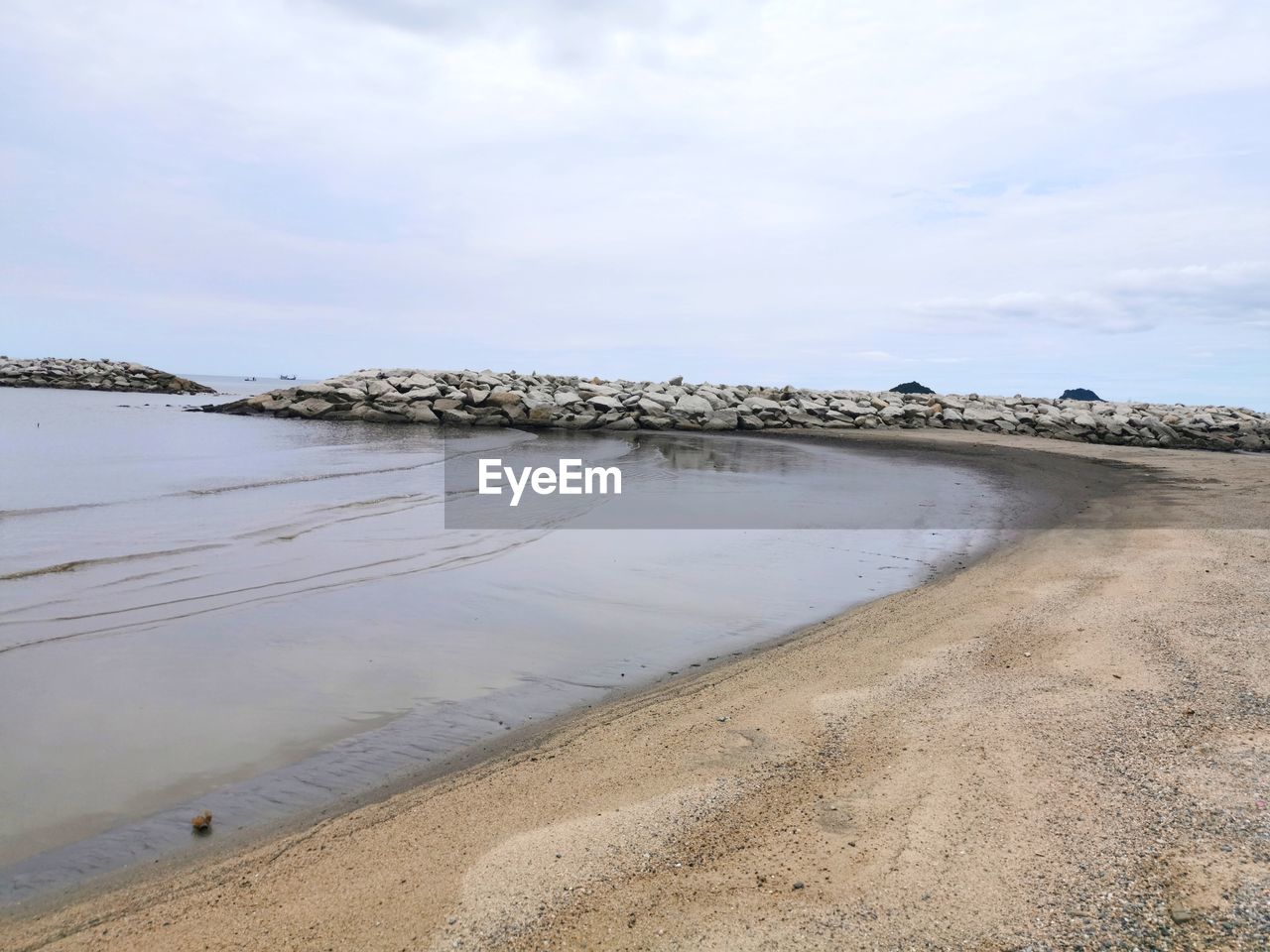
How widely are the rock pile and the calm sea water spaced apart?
664 inches

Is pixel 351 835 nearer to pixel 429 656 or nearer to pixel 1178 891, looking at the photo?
pixel 429 656

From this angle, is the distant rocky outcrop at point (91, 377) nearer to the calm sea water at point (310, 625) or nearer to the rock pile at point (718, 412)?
the rock pile at point (718, 412)

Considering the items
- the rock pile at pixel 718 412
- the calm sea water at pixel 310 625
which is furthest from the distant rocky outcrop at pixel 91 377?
the calm sea water at pixel 310 625

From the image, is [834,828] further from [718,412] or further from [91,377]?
[91,377]

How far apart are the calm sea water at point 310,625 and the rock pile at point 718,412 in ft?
55.4

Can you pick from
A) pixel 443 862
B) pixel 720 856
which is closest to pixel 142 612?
pixel 443 862

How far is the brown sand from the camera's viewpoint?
2.38 metres

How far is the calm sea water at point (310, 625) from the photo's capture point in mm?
3873

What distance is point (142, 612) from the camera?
6652 mm

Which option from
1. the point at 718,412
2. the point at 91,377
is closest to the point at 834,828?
the point at 718,412

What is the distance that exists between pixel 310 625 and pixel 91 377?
66404 mm

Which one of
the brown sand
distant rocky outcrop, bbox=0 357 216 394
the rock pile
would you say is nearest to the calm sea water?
the brown sand

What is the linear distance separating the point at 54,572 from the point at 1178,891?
30.6 ft

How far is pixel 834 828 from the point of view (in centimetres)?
288
